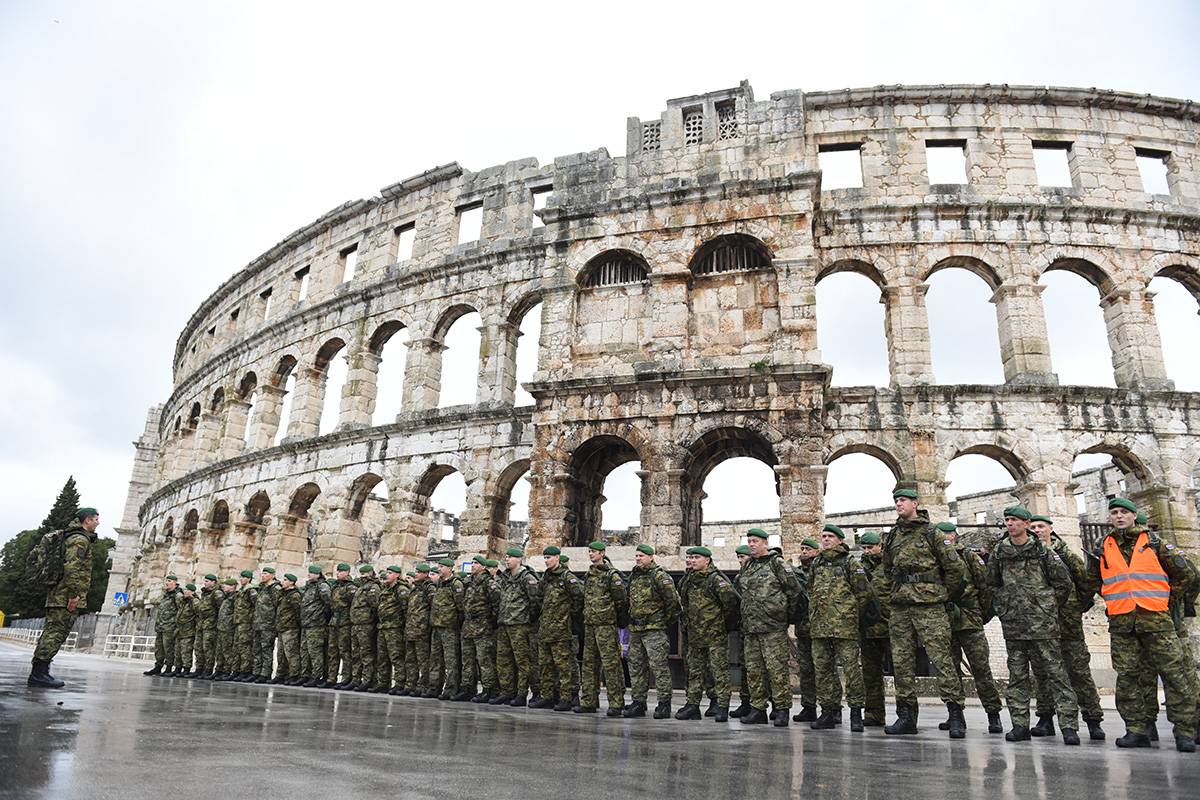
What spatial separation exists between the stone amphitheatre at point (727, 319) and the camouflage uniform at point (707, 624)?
3304mm

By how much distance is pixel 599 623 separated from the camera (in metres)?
8.12

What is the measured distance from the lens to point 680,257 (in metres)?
14.4

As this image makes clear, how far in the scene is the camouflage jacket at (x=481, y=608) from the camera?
9.18 metres

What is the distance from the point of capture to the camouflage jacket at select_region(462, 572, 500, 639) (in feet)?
30.1

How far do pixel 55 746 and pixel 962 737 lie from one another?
6210 mm

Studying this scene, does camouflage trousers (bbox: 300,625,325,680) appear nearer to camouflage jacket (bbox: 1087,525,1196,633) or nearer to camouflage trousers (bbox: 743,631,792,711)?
camouflage trousers (bbox: 743,631,792,711)

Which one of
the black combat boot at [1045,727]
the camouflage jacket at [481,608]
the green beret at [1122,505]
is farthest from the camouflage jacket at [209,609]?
the green beret at [1122,505]

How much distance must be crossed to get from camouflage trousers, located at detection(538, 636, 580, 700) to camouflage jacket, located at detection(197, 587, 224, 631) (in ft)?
24.1

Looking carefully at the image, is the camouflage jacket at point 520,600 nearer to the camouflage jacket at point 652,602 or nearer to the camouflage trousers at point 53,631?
the camouflage jacket at point 652,602

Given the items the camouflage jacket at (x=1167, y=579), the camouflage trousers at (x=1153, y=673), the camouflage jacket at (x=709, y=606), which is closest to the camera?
the camouflage trousers at (x=1153, y=673)

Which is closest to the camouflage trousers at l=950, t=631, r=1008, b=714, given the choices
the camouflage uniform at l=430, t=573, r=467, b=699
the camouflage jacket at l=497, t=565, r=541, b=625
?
the camouflage jacket at l=497, t=565, r=541, b=625

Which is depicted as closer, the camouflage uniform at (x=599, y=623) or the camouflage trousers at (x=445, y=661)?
the camouflage uniform at (x=599, y=623)

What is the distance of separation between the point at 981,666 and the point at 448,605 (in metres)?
6.13

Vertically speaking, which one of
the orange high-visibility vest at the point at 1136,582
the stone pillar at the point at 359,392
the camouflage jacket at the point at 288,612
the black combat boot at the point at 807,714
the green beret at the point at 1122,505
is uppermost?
the stone pillar at the point at 359,392
